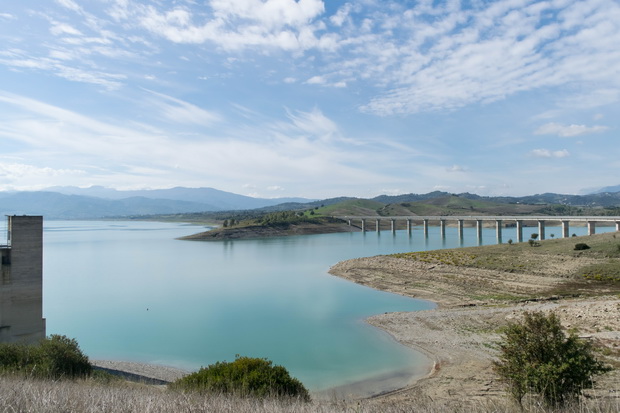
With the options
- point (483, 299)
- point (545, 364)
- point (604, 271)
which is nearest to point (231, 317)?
point (483, 299)

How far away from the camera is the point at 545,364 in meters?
8.91

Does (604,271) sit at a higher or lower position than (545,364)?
lower

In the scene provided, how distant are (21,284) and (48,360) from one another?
7.19 m

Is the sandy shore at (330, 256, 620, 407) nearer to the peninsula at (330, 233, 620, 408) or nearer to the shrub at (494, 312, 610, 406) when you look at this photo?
the peninsula at (330, 233, 620, 408)

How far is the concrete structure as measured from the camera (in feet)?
53.6

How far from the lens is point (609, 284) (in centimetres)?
2741

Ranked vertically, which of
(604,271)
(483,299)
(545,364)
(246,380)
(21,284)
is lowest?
(483,299)

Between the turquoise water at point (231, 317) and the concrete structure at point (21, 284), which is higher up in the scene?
the concrete structure at point (21, 284)

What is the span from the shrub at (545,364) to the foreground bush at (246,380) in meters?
4.90

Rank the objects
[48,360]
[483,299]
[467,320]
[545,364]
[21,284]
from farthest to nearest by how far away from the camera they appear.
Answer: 1. [483,299]
2. [467,320]
3. [21,284]
4. [48,360]
5. [545,364]

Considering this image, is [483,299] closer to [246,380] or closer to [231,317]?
[231,317]

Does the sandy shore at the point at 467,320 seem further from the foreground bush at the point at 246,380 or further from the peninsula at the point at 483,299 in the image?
the foreground bush at the point at 246,380

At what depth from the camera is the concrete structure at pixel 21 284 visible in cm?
1633

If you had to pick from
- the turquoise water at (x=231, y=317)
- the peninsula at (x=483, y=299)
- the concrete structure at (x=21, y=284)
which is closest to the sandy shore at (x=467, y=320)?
the peninsula at (x=483, y=299)
